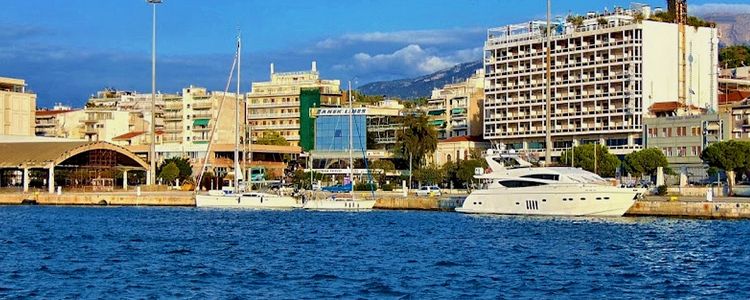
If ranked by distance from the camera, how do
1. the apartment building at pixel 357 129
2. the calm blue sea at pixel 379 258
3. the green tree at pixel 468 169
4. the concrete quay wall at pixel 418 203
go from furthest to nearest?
the apartment building at pixel 357 129
the green tree at pixel 468 169
the concrete quay wall at pixel 418 203
the calm blue sea at pixel 379 258

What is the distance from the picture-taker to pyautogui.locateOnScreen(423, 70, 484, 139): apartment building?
15275cm

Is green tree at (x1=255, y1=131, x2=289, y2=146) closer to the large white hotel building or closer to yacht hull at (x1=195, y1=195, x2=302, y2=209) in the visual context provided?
the large white hotel building

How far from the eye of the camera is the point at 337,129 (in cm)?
15862

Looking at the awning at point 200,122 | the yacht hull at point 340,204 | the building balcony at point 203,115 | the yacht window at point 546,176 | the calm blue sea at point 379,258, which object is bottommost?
the calm blue sea at point 379,258

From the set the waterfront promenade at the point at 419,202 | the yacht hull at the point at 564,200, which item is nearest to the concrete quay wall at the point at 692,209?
the waterfront promenade at the point at 419,202

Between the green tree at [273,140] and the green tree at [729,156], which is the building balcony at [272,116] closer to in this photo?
the green tree at [273,140]

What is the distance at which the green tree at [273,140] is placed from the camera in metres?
169

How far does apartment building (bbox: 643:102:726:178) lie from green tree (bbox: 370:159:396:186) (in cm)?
3392

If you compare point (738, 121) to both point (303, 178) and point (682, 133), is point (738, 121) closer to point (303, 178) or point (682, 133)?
point (682, 133)

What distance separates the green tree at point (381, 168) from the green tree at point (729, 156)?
4805 centimetres

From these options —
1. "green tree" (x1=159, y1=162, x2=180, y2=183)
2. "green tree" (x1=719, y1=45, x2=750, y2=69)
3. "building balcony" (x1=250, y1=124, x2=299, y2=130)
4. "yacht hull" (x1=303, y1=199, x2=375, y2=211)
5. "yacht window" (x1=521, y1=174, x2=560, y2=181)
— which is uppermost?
"green tree" (x1=719, y1=45, x2=750, y2=69)

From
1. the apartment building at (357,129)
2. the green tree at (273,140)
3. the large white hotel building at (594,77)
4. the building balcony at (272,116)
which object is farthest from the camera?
the building balcony at (272,116)

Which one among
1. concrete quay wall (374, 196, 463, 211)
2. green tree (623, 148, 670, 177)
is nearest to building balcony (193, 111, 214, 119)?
concrete quay wall (374, 196, 463, 211)

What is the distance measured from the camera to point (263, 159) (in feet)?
537
